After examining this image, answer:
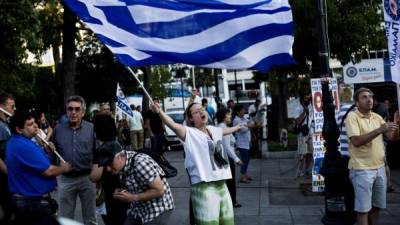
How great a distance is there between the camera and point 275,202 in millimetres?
10742

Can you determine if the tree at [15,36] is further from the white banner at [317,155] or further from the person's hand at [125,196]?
the person's hand at [125,196]

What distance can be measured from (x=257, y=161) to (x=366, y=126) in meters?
11.1

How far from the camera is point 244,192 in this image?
12094 mm

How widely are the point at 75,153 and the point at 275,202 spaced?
15.8ft

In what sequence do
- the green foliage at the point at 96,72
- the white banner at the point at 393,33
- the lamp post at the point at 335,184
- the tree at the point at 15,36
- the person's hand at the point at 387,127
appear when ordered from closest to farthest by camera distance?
1. the person's hand at the point at 387,127
2. the white banner at the point at 393,33
3. the lamp post at the point at 335,184
4. the tree at the point at 15,36
5. the green foliage at the point at 96,72

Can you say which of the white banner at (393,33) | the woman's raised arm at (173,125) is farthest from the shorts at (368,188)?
the woman's raised arm at (173,125)

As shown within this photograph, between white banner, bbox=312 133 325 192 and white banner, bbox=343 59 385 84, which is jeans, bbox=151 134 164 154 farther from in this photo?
white banner, bbox=343 59 385 84

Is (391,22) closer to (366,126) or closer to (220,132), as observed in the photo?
(366,126)

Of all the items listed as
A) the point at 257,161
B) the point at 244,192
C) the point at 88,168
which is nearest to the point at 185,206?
the point at 244,192

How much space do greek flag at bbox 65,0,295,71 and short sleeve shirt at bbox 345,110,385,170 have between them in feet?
3.28

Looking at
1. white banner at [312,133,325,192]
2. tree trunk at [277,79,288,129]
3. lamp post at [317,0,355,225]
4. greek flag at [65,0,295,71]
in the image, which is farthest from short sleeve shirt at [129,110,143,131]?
greek flag at [65,0,295,71]

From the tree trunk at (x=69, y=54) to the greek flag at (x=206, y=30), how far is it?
45.7 feet

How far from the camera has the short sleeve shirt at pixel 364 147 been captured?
22.9 feet

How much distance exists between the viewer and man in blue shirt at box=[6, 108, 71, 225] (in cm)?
580
